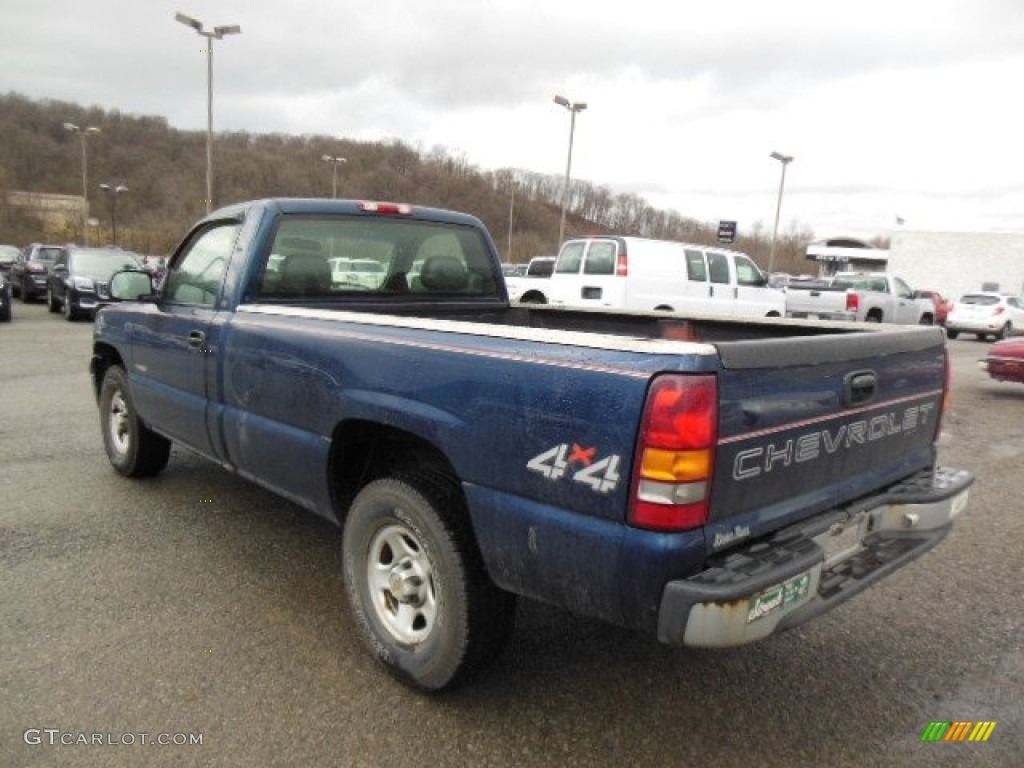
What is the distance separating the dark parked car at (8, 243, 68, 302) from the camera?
21609mm

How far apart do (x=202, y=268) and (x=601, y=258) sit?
34.9ft

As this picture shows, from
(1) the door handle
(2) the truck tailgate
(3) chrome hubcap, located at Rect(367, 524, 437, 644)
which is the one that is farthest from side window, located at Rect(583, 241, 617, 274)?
(3) chrome hubcap, located at Rect(367, 524, 437, 644)

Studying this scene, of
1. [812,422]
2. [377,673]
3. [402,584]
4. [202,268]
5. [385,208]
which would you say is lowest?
[377,673]

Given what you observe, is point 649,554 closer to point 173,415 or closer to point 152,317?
point 173,415

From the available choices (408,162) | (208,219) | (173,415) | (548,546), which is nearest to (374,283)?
(208,219)

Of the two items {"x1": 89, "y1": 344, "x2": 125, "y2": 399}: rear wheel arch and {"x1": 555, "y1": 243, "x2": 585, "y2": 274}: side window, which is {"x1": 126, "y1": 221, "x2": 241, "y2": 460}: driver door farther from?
{"x1": 555, "y1": 243, "x2": 585, "y2": 274}: side window

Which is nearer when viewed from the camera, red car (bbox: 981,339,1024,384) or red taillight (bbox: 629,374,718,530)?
red taillight (bbox: 629,374,718,530)

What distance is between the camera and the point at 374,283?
432 centimetres

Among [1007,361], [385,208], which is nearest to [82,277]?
[385,208]

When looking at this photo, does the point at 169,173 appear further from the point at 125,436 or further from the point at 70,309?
the point at 125,436

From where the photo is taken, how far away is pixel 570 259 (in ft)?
48.7

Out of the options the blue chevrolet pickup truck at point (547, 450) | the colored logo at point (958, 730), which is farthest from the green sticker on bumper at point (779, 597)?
the colored logo at point (958, 730)

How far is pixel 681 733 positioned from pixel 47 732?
2.16 meters

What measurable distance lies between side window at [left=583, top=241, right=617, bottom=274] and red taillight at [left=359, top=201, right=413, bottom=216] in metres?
9.91
